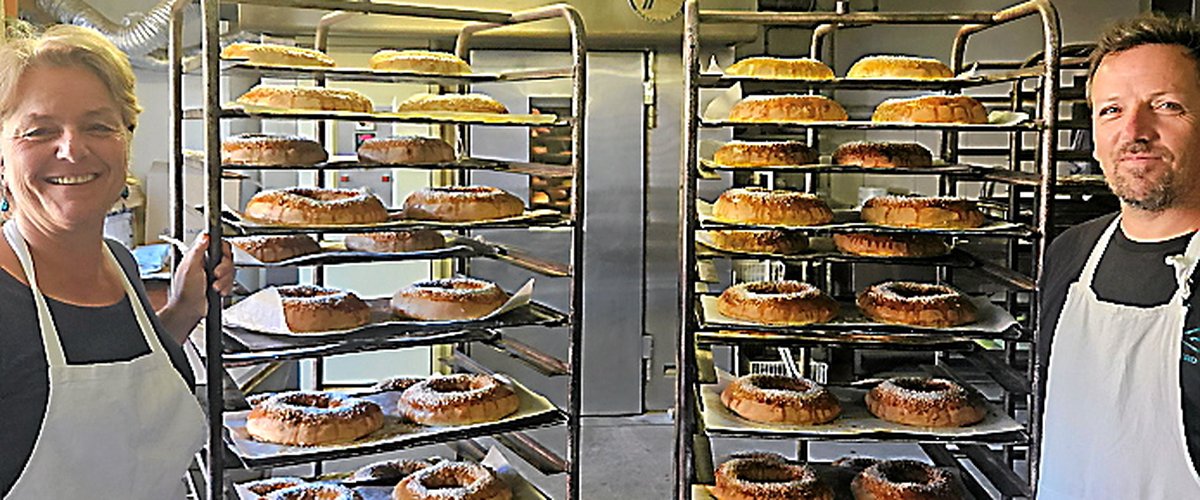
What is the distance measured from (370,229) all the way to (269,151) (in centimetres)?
39

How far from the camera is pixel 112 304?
1767 mm

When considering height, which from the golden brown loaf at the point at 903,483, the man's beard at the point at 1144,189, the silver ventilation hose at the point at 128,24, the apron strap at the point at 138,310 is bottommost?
the golden brown loaf at the point at 903,483

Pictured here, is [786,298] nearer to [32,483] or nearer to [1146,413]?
[1146,413]

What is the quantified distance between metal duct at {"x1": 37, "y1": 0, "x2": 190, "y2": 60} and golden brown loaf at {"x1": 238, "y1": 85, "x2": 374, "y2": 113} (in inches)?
104

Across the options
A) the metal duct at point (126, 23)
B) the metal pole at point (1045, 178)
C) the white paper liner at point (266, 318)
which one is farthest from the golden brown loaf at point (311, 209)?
the metal duct at point (126, 23)

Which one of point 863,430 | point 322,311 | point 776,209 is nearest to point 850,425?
point 863,430

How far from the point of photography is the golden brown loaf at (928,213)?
2.51 meters

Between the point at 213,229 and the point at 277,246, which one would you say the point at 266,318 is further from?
the point at 213,229

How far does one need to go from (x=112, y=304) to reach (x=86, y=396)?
0.17m

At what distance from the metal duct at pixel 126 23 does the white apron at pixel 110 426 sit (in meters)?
3.32

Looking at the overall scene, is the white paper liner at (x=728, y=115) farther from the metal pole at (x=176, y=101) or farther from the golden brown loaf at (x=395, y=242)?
A: the metal pole at (x=176, y=101)

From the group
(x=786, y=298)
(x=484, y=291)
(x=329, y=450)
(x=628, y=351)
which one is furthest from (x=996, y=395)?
(x=329, y=450)

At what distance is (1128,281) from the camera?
199cm

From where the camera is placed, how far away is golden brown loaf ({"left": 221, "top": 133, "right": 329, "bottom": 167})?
2322 millimetres
